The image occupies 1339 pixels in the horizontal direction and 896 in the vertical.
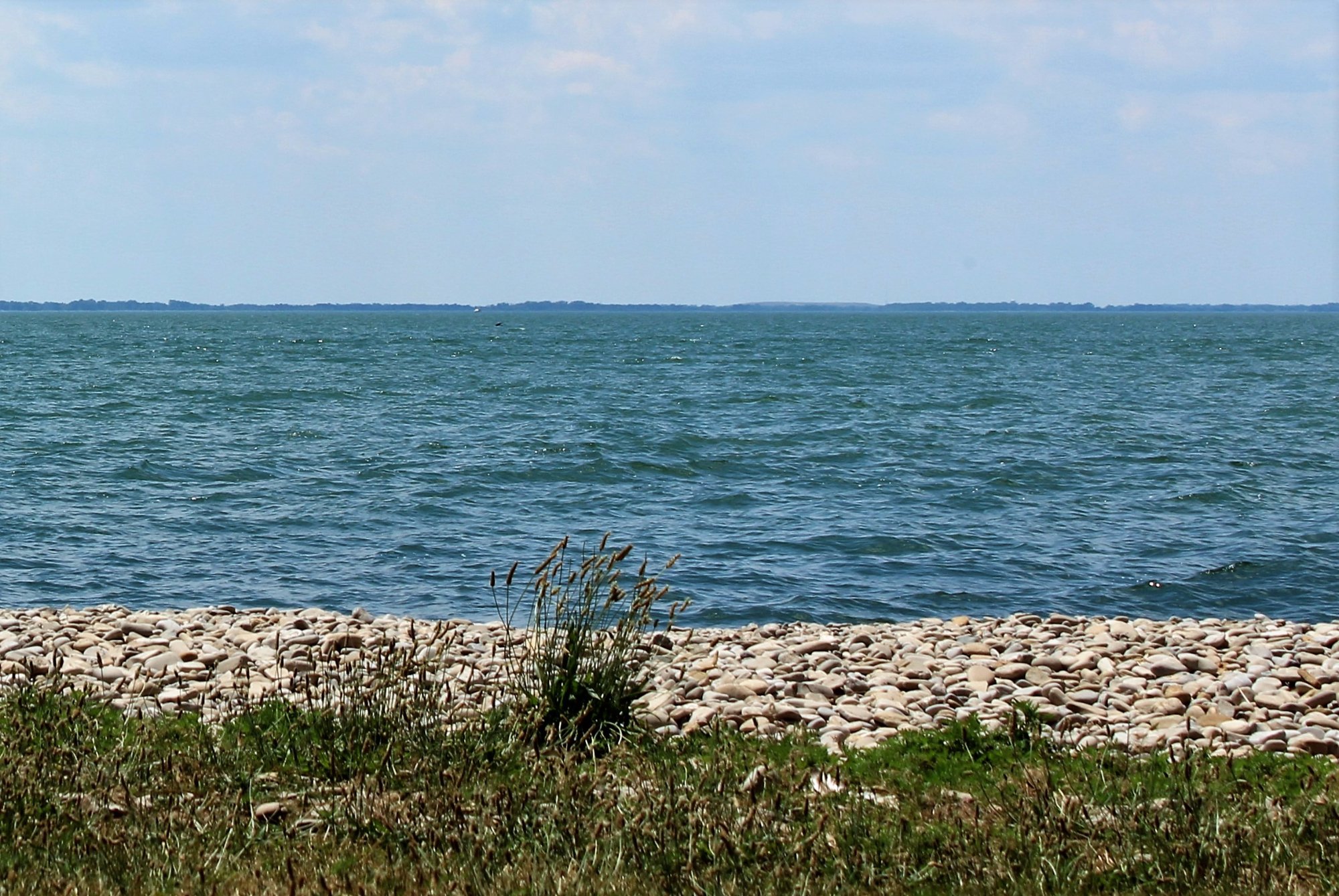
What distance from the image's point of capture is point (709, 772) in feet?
16.9

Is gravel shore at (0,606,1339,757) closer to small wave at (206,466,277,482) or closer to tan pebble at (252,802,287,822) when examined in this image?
tan pebble at (252,802,287,822)

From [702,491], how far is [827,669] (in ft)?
39.4

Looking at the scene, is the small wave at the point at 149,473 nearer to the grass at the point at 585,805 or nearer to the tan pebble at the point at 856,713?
A: the grass at the point at 585,805

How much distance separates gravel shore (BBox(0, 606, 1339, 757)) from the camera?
7176mm

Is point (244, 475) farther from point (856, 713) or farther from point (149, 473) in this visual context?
point (856, 713)

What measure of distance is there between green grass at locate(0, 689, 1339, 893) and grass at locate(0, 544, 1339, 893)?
0.04ft

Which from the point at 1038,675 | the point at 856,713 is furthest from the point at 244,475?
the point at 856,713

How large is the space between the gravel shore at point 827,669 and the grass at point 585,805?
34 centimetres

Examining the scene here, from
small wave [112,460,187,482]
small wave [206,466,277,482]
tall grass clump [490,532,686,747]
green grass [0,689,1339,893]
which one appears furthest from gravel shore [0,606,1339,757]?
small wave [112,460,187,482]

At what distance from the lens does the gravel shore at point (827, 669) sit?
A: 7.18m

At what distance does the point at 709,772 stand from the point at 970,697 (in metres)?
3.45

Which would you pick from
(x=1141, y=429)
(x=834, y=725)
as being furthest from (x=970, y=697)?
(x=1141, y=429)

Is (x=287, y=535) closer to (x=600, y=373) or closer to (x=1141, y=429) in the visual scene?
(x=1141, y=429)

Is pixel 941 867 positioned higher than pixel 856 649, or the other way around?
pixel 941 867
